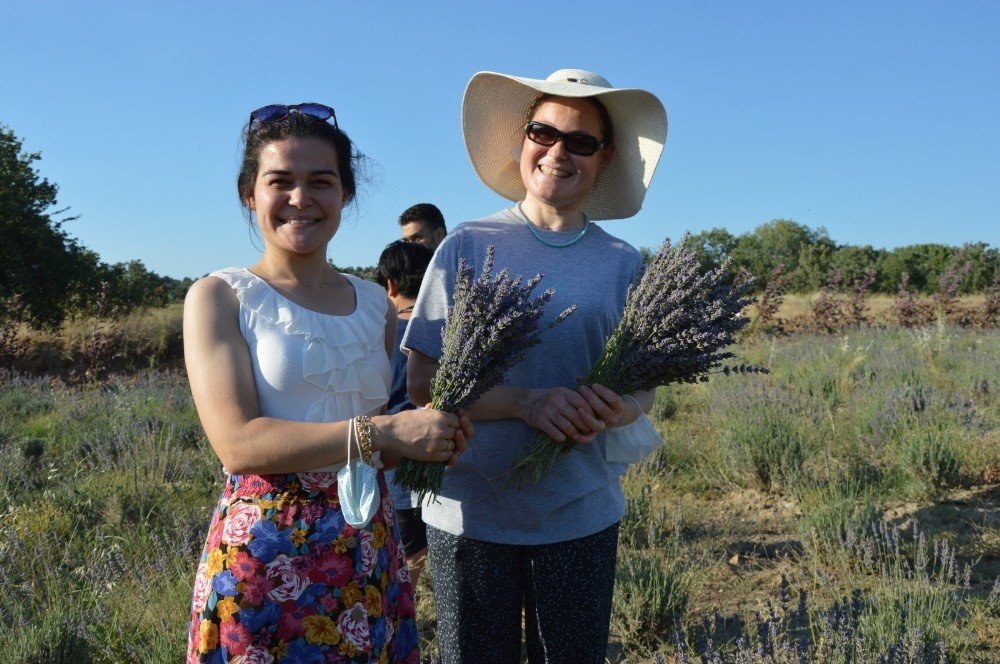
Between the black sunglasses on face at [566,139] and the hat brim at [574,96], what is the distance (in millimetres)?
108

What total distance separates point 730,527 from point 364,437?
11.6ft

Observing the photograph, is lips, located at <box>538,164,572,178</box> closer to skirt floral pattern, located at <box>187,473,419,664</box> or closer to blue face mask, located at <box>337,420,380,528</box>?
blue face mask, located at <box>337,420,380,528</box>

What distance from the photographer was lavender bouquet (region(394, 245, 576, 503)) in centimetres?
173

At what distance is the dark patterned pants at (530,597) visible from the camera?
6.47 feet

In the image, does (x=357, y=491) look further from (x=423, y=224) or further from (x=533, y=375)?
(x=423, y=224)

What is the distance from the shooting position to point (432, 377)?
2.00m

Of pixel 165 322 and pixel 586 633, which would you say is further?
pixel 165 322

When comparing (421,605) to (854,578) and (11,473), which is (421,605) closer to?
(854,578)

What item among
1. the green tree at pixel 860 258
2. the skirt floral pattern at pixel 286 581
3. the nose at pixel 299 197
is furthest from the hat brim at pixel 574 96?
the green tree at pixel 860 258

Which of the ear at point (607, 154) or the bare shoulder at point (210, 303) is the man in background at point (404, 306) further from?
the bare shoulder at point (210, 303)

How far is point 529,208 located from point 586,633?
4.12 ft

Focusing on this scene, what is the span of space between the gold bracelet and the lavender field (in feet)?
4.71

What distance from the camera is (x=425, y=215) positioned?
4.85 meters

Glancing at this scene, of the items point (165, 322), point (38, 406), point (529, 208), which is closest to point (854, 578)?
point (529, 208)
